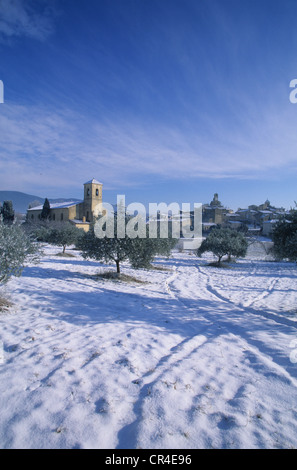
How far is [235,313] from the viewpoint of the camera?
8.48 m

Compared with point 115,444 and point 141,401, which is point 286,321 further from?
point 115,444

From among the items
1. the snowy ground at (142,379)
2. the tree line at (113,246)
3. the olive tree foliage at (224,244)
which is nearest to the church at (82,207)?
the tree line at (113,246)

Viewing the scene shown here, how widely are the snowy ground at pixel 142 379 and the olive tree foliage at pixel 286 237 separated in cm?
255

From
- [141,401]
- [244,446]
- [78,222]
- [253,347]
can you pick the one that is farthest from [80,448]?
[78,222]

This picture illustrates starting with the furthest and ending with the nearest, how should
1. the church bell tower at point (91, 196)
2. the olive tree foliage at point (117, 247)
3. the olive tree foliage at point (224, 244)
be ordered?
the church bell tower at point (91, 196)
the olive tree foliage at point (224, 244)
the olive tree foliage at point (117, 247)

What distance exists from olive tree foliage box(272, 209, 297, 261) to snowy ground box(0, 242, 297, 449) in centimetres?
255

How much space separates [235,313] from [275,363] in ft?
13.0

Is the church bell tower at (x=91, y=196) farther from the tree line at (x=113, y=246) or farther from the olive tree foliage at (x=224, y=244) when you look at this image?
the olive tree foliage at (x=224, y=244)

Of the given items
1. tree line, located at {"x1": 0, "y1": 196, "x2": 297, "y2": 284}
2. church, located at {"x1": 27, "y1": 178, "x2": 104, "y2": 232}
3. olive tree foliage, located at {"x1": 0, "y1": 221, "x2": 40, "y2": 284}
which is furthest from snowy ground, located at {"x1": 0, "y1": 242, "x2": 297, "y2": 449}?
church, located at {"x1": 27, "y1": 178, "x2": 104, "y2": 232}

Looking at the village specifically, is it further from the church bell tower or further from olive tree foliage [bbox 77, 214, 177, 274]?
olive tree foliage [bbox 77, 214, 177, 274]

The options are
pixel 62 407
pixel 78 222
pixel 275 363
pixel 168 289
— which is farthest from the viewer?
pixel 78 222

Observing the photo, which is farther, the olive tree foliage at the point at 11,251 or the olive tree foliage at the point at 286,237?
the olive tree foliage at the point at 286,237

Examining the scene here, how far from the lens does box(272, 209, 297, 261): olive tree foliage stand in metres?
8.54

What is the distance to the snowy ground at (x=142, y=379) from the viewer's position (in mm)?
2721
